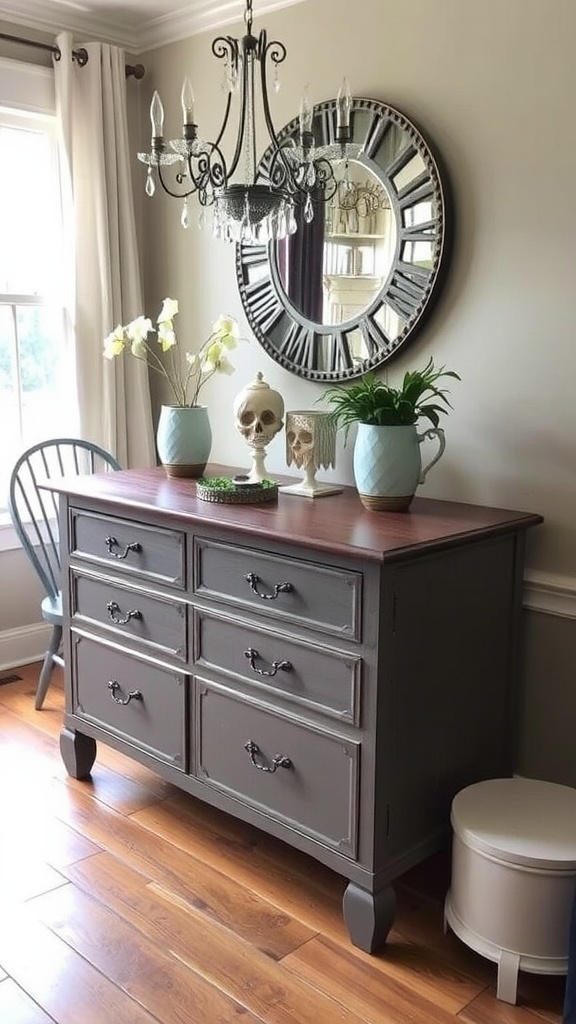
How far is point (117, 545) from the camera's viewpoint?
253 cm

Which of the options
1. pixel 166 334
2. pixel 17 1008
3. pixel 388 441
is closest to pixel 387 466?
pixel 388 441

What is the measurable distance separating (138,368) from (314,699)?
6.27ft

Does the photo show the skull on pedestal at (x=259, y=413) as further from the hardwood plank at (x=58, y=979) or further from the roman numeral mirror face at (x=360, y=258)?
→ the hardwood plank at (x=58, y=979)

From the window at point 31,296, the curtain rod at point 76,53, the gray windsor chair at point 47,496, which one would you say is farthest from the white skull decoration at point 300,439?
the curtain rod at point 76,53

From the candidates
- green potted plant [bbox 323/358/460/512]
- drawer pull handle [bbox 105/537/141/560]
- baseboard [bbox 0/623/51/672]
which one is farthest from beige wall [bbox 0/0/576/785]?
baseboard [bbox 0/623/51/672]

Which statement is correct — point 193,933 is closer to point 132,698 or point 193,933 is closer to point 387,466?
point 132,698

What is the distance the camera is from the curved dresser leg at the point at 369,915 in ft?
6.50

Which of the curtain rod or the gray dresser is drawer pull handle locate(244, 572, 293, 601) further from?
the curtain rod

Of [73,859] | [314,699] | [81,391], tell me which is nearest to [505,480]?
[314,699]

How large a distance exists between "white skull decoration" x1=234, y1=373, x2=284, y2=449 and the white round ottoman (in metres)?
1.16

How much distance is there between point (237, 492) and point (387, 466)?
1.34 ft

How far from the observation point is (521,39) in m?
2.26

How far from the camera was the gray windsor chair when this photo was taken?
127 inches

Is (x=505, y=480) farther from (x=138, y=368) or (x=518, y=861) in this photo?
(x=138, y=368)
